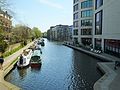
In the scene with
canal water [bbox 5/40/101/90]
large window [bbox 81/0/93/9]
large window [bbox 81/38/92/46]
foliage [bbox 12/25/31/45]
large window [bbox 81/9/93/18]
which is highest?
large window [bbox 81/0/93/9]

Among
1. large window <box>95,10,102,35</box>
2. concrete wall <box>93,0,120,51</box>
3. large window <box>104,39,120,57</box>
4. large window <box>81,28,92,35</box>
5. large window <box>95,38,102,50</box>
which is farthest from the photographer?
large window <box>81,28,92,35</box>

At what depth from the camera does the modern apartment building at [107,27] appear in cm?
4881

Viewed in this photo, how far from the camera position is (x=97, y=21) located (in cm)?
7069

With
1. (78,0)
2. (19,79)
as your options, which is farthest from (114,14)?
(78,0)

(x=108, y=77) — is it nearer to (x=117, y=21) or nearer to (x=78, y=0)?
(x=117, y=21)

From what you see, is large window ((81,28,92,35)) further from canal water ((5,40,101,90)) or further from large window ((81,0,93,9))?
canal water ((5,40,101,90))

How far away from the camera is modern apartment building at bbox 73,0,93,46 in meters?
93.4

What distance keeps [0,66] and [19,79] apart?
122 inches

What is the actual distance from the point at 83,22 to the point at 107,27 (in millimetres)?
40734

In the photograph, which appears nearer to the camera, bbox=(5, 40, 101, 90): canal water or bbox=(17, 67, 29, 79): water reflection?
bbox=(5, 40, 101, 90): canal water

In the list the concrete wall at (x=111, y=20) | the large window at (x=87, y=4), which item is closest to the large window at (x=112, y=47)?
the concrete wall at (x=111, y=20)

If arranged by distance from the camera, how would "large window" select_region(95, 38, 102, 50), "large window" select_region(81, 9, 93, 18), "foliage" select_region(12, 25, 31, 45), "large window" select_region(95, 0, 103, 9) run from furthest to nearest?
1. "foliage" select_region(12, 25, 31, 45)
2. "large window" select_region(81, 9, 93, 18)
3. "large window" select_region(95, 38, 102, 50)
4. "large window" select_region(95, 0, 103, 9)

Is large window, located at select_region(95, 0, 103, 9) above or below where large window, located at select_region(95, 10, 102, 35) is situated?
above

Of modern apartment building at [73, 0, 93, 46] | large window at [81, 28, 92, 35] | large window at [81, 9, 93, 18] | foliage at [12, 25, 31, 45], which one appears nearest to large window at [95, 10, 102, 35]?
modern apartment building at [73, 0, 93, 46]
